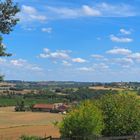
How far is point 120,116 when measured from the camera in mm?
38719

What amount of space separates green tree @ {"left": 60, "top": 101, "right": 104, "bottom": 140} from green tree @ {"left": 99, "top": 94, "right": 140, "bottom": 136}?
109 inches

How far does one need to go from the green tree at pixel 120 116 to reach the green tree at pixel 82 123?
2.78 meters

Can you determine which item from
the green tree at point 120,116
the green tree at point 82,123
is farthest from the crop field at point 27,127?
the green tree at point 120,116

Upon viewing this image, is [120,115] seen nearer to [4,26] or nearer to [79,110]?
[79,110]

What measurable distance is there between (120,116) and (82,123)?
523 centimetres

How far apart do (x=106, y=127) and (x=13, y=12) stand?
65.7ft

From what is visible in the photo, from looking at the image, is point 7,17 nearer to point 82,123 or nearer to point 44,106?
point 82,123

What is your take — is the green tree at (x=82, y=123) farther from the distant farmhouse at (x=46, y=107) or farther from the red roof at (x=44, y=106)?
the red roof at (x=44, y=106)

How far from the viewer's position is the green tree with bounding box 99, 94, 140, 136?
38438mm

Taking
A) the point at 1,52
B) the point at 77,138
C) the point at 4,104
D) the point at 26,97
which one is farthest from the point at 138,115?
the point at 26,97

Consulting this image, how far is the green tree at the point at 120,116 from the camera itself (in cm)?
3844

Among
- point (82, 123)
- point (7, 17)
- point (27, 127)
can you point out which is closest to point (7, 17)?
point (7, 17)

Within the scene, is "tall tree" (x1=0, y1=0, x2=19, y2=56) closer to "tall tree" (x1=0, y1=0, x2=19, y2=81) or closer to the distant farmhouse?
"tall tree" (x1=0, y1=0, x2=19, y2=81)

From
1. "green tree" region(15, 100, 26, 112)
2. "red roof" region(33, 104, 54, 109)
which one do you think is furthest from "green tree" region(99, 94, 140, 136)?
"red roof" region(33, 104, 54, 109)
